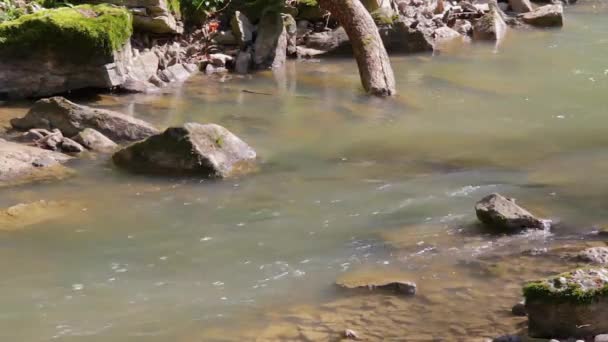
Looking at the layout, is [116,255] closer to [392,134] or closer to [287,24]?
[392,134]

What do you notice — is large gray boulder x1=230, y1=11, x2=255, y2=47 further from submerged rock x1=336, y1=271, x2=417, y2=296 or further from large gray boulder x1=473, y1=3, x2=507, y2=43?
submerged rock x1=336, y1=271, x2=417, y2=296

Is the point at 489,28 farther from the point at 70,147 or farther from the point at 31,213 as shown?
the point at 31,213

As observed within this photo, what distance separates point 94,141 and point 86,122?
40 cm

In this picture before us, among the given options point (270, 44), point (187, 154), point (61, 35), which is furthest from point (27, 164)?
point (270, 44)

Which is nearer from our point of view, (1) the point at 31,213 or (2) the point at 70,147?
(1) the point at 31,213

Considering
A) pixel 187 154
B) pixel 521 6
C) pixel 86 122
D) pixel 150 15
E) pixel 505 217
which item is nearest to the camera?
pixel 505 217

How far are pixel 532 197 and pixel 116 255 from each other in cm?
317

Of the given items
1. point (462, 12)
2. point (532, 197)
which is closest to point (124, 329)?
point (532, 197)

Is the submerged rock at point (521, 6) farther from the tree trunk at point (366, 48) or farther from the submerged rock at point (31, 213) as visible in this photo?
the submerged rock at point (31, 213)

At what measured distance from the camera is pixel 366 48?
11.3 meters

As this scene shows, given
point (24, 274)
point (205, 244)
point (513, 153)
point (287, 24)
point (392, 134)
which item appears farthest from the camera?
point (287, 24)

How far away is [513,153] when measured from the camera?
859cm

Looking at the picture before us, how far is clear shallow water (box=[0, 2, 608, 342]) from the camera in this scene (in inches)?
206

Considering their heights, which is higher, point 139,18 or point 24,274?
point 139,18
